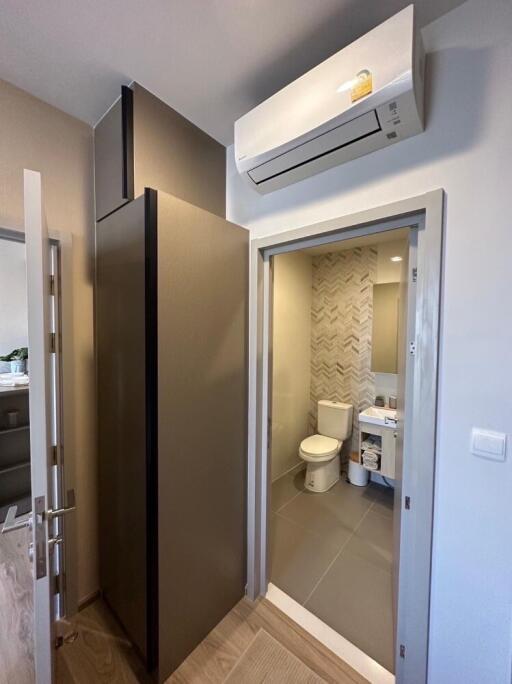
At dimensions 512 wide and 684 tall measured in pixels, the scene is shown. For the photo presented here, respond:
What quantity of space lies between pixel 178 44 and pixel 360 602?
293 centimetres

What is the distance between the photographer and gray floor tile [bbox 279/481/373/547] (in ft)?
7.20

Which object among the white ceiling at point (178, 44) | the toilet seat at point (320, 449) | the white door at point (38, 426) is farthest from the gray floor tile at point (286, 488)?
the white ceiling at point (178, 44)

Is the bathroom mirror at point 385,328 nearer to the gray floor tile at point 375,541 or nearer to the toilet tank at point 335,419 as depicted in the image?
the toilet tank at point 335,419

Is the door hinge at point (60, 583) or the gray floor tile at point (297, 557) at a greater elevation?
the door hinge at point (60, 583)

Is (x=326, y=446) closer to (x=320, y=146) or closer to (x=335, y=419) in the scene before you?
(x=335, y=419)

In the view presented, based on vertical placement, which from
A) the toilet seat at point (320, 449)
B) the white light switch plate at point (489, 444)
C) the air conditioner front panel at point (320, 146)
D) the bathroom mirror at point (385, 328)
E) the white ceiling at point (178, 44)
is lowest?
the toilet seat at point (320, 449)

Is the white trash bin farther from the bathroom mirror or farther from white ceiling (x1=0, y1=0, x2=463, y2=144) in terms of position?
white ceiling (x1=0, y1=0, x2=463, y2=144)

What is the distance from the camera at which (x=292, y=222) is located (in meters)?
1.42

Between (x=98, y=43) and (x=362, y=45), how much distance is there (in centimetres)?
102

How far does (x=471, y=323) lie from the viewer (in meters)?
0.96

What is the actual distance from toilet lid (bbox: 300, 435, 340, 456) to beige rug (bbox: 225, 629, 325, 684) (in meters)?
1.37

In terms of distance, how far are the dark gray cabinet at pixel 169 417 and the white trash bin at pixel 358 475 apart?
165 centimetres

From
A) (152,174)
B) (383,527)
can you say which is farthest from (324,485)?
(152,174)

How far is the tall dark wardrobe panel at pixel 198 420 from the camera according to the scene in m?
1.17
